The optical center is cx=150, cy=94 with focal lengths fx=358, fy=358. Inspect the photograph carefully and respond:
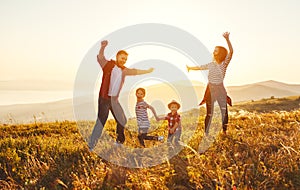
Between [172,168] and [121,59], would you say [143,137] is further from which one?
[172,168]

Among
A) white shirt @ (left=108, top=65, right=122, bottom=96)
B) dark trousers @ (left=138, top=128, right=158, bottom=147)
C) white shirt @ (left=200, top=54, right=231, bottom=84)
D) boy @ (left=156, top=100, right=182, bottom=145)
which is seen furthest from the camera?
white shirt @ (left=200, top=54, right=231, bottom=84)

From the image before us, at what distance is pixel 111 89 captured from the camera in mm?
8344

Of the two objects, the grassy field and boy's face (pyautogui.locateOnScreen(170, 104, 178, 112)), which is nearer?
the grassy field

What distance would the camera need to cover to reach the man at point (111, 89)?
8.35m

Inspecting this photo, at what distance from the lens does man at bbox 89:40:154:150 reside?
835 cm

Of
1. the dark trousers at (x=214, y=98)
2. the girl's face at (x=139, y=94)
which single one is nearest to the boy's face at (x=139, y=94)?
the girl's face at (x=139, y=94)

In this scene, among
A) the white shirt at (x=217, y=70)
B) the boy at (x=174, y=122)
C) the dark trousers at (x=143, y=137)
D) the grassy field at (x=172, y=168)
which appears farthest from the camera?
the white shirt at (x=217, y=70)

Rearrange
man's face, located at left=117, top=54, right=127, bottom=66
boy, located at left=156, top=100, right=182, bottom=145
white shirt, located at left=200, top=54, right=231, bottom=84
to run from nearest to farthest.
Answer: man's face, located at left=117, top=54, right=127, bottom=66 < boy, located at left=156, top=100, right=182, bottom=145 < white shirt, located at left=200, top=54, right=231, bottom=84

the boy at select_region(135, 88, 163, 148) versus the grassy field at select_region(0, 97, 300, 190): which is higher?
the boy at select_region(135, 88, 163, 148)

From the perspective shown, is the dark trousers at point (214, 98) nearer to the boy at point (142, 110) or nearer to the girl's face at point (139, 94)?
the boy at point (142, 110)

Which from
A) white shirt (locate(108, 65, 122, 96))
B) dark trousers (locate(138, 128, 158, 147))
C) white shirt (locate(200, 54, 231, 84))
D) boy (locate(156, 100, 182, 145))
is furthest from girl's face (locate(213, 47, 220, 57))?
white shirt (locate(108, 65, 122, 96))

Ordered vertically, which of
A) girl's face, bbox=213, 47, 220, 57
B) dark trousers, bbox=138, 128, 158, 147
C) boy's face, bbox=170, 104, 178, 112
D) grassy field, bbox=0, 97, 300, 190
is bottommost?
grassy field, bbox=0, 97, 300, 190

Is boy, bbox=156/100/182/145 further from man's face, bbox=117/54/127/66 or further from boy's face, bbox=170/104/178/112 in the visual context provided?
man's face, bbox=117/54/127/66

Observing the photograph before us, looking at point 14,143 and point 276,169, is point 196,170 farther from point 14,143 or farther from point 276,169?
point 14,143
